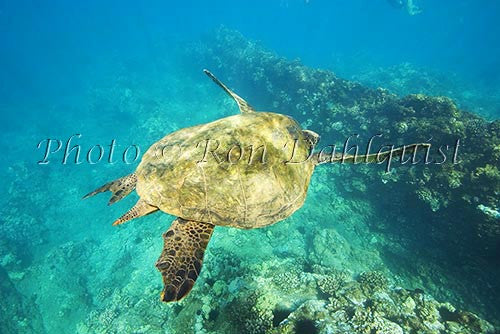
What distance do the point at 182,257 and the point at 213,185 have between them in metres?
1.03

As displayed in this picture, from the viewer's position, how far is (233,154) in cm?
371

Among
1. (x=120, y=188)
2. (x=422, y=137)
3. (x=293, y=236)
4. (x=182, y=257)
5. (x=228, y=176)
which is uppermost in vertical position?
(x=228, y=176)

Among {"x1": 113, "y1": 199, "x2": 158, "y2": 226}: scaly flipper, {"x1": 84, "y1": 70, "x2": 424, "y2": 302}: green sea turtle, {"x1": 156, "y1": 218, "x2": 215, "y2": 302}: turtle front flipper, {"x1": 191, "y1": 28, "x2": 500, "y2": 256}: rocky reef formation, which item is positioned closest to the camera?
{"x1": 156, "y1": 218, "x2": 215, "y2": 302}: turtle front flipper

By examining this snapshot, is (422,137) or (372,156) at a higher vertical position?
(372,156)

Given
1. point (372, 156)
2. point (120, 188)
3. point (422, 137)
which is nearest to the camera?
point (372, 156)

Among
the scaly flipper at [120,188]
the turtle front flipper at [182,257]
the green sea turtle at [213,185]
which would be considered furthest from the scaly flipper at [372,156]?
the scaly flipper at [120,188]

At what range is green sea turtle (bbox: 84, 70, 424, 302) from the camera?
3.54 meters

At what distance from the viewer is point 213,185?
357cm

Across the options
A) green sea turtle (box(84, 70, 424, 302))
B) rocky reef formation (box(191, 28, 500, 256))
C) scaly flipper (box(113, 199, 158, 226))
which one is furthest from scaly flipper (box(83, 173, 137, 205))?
rocky reef formation (box(191, 28, 500, 256))

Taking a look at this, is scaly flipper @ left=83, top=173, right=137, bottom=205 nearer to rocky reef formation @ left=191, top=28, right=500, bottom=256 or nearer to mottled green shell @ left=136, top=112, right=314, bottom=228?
mottled green shell @ left=136, top=112, right=314, bottom=228

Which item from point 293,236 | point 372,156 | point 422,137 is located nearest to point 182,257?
point 372,156

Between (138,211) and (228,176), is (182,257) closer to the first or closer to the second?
(138,211)

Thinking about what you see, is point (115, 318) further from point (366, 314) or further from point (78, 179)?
point (78, 179)

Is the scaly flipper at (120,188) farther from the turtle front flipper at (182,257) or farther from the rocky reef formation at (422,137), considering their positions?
the rocky reef formation at (422,137)
